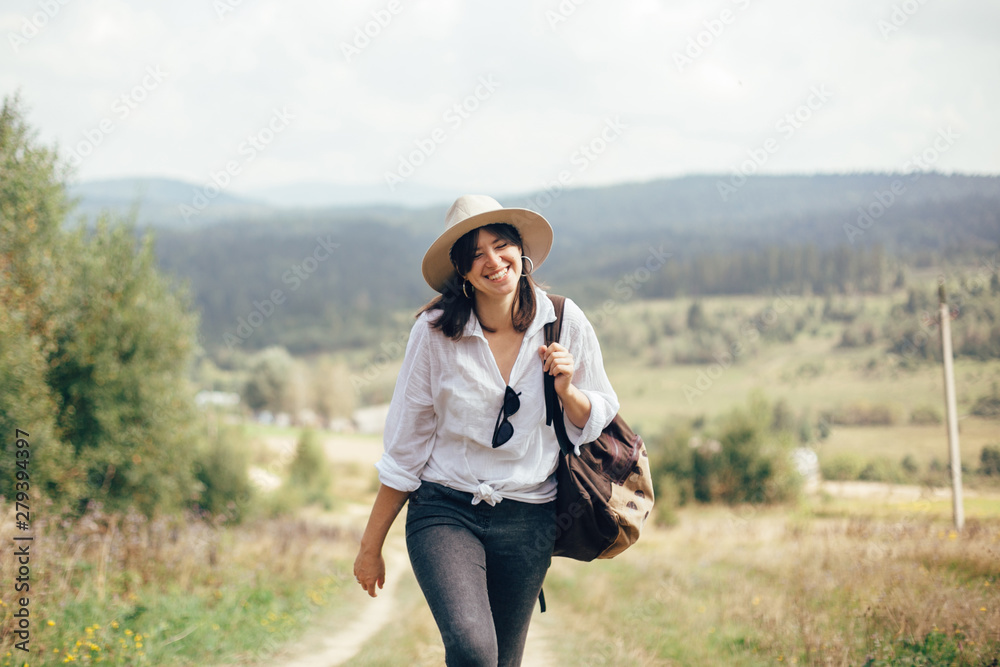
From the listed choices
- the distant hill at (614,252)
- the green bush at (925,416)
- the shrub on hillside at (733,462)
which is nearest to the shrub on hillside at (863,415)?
the green bush at (925,416)

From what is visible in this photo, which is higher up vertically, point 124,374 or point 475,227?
point 124,374

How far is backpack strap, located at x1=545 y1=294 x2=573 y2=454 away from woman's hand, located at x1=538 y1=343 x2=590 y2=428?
31mm

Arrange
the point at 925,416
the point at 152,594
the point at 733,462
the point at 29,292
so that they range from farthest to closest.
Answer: the point at 925,416
the point at 733,462
the point at 29,292
the point at 152,594

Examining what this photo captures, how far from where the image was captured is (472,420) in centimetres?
261

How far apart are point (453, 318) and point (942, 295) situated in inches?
332

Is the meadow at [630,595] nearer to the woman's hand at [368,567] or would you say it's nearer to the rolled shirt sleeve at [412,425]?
the woman's hand at [368,567]

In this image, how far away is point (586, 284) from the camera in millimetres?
117375

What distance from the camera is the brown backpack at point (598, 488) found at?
2.70m

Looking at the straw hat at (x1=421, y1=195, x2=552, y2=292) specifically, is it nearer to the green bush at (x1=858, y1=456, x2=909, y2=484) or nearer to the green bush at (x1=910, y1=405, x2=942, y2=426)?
the green bush at (x1=858, y1=456, x2=909, y2=484)

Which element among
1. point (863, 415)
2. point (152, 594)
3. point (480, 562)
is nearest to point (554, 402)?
point (480, 562)

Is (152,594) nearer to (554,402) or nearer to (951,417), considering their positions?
(554,402)

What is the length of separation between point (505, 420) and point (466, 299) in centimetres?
51

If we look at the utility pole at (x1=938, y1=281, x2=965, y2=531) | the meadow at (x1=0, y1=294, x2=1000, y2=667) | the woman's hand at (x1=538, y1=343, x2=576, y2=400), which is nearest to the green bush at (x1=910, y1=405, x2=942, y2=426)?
the meadow at (x1=0, y1=294, x2=1000, y2=667)

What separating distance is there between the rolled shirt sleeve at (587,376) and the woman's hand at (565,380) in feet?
0.13
